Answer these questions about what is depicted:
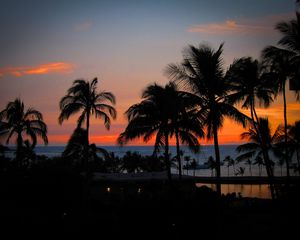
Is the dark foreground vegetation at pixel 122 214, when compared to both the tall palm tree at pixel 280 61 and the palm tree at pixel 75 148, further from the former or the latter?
the palm tree at pixel 75 148

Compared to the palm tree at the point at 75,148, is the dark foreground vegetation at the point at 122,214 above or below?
below

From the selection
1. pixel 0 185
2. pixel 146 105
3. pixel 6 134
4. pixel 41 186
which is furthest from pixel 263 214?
pixel 6 134

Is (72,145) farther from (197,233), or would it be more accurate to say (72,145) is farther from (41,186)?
(197,233)

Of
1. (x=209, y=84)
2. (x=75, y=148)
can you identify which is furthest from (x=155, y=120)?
(x=75, y=148)

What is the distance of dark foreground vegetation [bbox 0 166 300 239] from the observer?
10.8 m

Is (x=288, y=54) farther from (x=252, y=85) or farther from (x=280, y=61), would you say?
(x=252, y=85)

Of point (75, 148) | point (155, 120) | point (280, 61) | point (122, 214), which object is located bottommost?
point (122, 214)

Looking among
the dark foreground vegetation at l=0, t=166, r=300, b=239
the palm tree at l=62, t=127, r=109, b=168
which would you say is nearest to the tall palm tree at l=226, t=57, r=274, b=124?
the dark foreground vegetation at l=0, t=166, r=300, b=239

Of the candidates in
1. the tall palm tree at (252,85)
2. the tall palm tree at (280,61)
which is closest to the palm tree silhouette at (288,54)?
the tall palm tree at (280,61)

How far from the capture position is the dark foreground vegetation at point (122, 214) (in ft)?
35.3

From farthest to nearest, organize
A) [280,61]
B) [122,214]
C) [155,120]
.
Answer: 1. [155,120]
2. [280,61]
3. [122,214]

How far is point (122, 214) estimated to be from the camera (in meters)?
10.8

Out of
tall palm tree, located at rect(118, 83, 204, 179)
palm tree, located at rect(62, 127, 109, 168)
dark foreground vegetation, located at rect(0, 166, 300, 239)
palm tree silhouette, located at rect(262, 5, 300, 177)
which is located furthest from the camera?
palm tree, located at rect(62, 127, 109, 168)

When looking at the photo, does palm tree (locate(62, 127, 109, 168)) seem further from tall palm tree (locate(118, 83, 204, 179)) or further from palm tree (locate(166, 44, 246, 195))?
palm tree (locate(166, 44, 246, 195))
